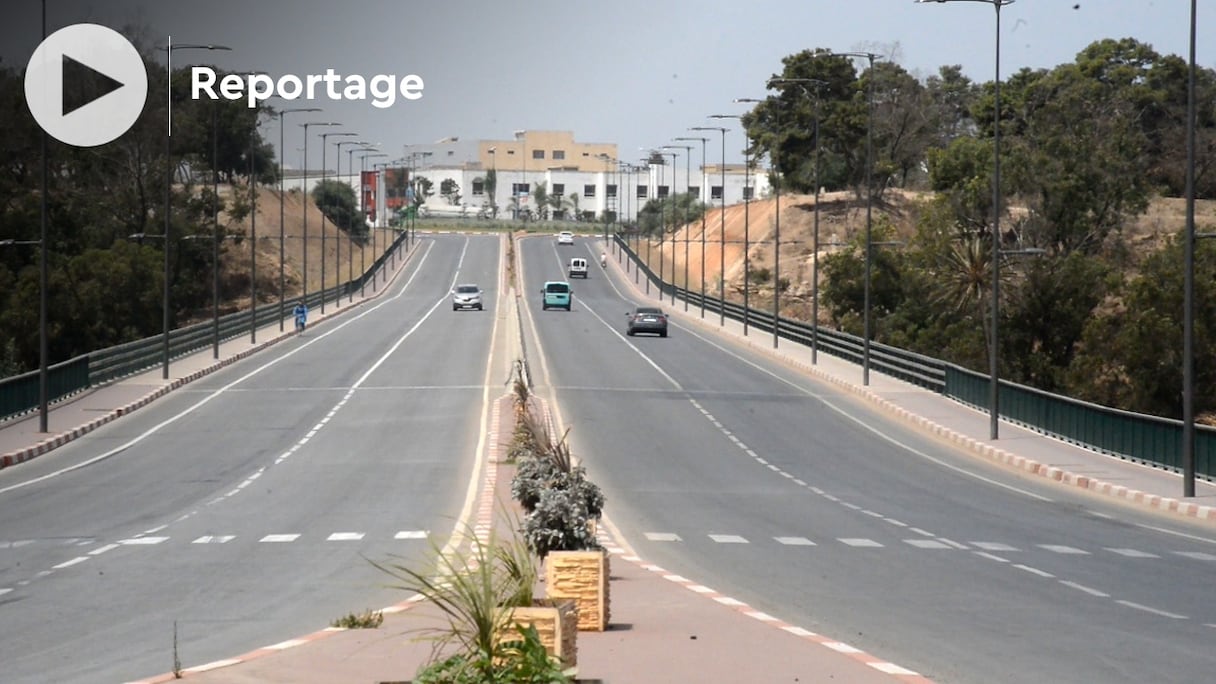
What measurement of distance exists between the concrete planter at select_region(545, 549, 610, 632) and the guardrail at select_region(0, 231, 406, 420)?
96.2 ft

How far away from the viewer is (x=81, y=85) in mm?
109250

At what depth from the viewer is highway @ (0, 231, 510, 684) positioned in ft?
48.6

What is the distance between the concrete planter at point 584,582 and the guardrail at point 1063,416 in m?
20.6

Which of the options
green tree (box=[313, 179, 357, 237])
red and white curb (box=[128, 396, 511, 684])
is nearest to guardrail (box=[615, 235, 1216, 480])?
red and white curb (box=[128, 396, 511, 684])

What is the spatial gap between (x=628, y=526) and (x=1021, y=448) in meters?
15.7

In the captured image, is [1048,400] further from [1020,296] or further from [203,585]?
[1020,296]

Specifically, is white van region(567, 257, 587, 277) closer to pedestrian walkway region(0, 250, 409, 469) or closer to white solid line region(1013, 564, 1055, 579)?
pedestrian walkway region(0, 250, 409, 469)

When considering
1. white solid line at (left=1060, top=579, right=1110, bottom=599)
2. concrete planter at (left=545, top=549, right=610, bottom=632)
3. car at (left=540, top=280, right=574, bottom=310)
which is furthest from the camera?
car at (left=540, top=280, right=574, bottom=310)

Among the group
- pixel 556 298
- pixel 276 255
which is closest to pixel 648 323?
pixel 556 298

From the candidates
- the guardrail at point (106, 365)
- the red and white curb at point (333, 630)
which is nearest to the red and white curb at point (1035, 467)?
the red and white curb at point (333, 630)

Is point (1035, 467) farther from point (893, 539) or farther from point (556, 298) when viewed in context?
point (556, 298)

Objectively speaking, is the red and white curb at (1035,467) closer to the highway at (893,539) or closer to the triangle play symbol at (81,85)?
the highway at (893,539)

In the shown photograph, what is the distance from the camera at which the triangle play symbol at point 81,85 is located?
108 meters

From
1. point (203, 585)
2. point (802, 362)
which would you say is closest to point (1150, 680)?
point (203, 585)
